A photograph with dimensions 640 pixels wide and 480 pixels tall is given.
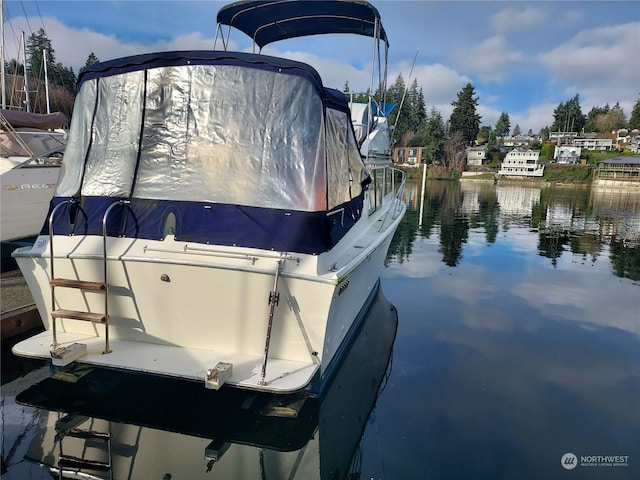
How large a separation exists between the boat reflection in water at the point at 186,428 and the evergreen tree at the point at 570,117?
118110 mm

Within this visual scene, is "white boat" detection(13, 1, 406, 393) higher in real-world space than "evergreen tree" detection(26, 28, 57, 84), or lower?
lower

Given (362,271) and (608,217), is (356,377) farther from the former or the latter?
(608,217)

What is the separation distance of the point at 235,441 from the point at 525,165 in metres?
75.4

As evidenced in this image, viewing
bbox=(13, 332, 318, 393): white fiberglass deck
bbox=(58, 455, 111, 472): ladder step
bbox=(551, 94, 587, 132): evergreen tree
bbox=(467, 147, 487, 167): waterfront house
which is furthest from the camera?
bbox=(551, 94, 587, 132): evergreen tree

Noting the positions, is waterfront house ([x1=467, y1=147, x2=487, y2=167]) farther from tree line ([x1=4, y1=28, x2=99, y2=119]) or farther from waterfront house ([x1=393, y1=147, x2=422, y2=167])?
tree line ([x1=4, y1=28, x2=99, y2=119])

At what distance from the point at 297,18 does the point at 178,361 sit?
23.6 feet

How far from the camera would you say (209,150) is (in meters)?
4.60

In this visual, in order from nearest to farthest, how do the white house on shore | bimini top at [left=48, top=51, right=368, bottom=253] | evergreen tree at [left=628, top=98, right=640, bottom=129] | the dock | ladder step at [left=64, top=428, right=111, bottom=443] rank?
ladder step at [left=64, top=428, right=111, bottom=443] < bimini top at [left=48, top=51, right=368, bottom=253] < the dock < the white house on shore < evergreen tree at [left=628, top=98, right=640, bottom=129]

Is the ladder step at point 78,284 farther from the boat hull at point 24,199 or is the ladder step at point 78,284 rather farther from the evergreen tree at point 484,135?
the evergreen tree at point 484,135

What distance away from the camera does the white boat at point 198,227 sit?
4125 mm

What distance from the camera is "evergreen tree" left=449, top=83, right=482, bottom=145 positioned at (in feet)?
256

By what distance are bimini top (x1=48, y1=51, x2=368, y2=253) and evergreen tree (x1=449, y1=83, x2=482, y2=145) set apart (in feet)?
260

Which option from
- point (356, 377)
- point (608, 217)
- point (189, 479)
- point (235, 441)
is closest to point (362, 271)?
point (356, 377)

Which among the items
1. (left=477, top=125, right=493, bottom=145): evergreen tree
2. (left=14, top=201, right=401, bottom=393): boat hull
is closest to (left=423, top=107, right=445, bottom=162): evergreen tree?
(left=477, top=125, right=493, bottom=145): evergreen tree
